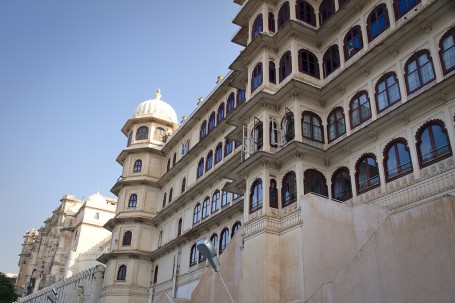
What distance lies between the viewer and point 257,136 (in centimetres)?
2308

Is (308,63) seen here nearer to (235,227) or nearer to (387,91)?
(387,91)

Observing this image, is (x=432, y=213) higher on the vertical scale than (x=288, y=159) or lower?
lower

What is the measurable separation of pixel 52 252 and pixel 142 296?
106 ft

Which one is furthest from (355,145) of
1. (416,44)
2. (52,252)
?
(52,252)

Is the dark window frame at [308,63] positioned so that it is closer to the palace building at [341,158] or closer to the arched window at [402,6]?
the palace building at [341,158]

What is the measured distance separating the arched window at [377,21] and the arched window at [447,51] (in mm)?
3162

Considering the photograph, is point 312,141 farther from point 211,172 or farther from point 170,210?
point 170,210

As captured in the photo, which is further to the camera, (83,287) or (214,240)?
(83,287)

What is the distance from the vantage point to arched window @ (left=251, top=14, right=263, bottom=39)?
2577cm

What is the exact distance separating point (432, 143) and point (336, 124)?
18.0 feet

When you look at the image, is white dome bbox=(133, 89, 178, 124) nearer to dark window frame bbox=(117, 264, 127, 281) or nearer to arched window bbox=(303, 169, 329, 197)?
dark window frame bbox=(117, 264, 127, 281)

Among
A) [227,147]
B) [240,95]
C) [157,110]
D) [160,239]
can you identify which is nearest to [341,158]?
[240,95]

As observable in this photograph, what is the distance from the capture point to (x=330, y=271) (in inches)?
695

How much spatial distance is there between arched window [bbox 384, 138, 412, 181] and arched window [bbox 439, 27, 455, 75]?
10.2ft
